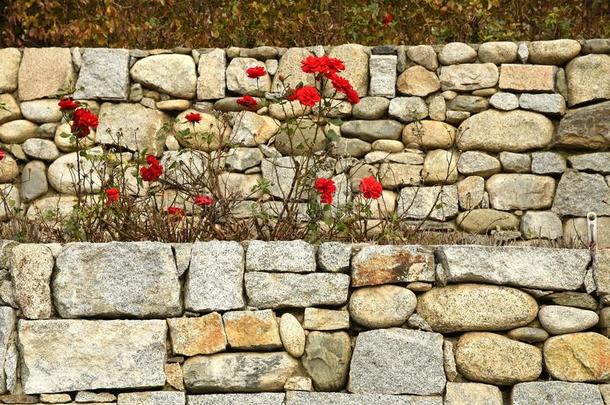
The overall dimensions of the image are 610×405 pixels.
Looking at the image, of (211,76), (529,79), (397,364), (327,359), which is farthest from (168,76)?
(397,364)

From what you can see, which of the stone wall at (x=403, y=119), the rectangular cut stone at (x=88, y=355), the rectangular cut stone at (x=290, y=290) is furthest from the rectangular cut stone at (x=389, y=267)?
the stone wall at (x=403, y=119)

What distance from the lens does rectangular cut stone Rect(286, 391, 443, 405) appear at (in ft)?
13.3

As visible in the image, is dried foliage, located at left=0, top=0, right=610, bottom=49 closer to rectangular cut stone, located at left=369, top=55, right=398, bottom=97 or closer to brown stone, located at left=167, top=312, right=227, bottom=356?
rectangular cut stone, located at left=369, top=55, right=398, bottom=97

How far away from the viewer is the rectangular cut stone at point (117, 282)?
13.3 ft

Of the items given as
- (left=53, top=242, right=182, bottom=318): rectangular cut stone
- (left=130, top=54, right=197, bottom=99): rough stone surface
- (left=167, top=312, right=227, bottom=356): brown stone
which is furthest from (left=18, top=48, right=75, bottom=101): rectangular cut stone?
(left=167, top=312, right=227, bottom=356): brown stone

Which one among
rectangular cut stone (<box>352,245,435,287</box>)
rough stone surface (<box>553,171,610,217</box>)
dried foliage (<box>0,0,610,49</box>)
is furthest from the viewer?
dried foliage (<box>0,0,610,49</box>)

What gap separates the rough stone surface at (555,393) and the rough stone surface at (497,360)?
1.8 inches

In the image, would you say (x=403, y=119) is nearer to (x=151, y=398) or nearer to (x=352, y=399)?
(x=352, y=399)

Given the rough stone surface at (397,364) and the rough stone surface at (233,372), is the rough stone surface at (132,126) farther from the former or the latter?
the rough stone surface at (397,364)

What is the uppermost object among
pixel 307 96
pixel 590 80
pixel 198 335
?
pixel 590 80

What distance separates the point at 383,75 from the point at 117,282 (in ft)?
8.18

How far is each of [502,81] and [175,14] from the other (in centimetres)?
245

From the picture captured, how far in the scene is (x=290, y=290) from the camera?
4117 millimetres

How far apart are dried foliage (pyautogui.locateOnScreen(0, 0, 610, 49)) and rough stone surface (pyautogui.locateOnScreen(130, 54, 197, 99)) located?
2.14 ft
